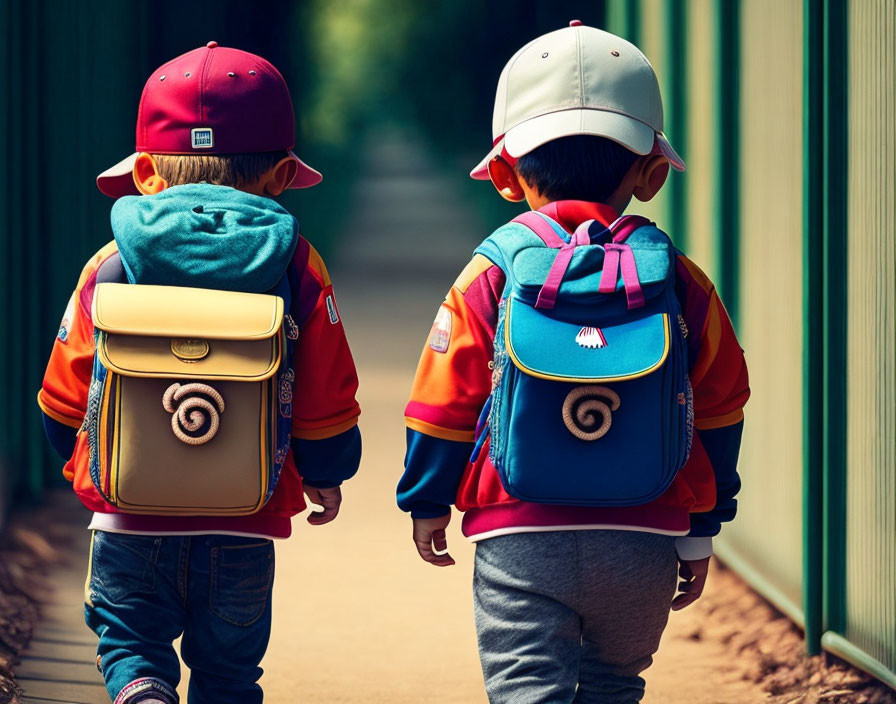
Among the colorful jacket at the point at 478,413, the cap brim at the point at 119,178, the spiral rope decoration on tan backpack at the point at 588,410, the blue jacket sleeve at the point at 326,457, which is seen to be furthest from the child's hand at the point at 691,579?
the cap brim at the point at 119,178

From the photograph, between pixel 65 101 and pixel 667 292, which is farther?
pixel 65 101

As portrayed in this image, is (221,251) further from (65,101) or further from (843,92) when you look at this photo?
(65,101)

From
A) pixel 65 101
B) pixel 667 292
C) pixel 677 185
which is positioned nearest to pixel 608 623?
pixel 667 292

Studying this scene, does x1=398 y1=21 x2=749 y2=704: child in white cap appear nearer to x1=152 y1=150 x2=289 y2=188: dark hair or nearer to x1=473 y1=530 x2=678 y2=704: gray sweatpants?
x1=473 y1=530 x2=678 y2=704: gray sweatpants

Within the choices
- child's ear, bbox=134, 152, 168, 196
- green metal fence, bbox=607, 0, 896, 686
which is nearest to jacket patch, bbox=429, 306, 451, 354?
child's ear, bbox=134, 152, 168, 196

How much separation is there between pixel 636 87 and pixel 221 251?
90 centimetres

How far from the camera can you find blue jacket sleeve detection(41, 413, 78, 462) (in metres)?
3.03

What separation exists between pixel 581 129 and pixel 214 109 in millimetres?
822

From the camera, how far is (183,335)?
2770 millimetres

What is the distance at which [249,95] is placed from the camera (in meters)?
3.06

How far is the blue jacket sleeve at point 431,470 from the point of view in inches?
107

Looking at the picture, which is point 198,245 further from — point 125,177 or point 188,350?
point 125,177

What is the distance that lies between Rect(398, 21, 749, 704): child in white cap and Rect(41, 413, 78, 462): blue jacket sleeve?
79 cm

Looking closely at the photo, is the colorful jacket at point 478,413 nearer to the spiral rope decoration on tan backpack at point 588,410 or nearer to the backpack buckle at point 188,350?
the spiral rope decoration on tan backpack at point 588,410
